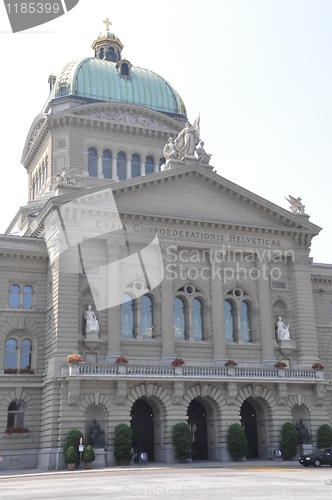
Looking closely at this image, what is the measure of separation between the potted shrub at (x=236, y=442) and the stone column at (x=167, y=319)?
20.3 ft

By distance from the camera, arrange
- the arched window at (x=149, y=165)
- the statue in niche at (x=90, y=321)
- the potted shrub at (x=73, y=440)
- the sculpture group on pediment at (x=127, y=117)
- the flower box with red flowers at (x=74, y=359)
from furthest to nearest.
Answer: the arched window at (x=149, y=165) < the sculpture group on pediment at (x=127, y=117) < the statue in niche at (x=90, y=321) < the flower box with red flowers at (x=74, y=359) < the potted shrub at (x=73, y=440)

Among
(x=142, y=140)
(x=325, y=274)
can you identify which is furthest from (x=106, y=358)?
(x=142, y=140)

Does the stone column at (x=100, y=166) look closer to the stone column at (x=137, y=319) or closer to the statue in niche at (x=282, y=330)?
the stone column at (x=137, y=319)

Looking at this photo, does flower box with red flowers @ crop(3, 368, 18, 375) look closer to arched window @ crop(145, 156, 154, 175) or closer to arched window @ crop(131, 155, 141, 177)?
arched window @ crop(131, 155, 141, 177)

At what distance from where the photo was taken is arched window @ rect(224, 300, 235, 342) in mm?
48250

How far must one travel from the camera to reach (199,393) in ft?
144

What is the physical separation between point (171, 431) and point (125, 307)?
898 centimetres

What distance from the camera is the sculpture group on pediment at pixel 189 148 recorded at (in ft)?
164

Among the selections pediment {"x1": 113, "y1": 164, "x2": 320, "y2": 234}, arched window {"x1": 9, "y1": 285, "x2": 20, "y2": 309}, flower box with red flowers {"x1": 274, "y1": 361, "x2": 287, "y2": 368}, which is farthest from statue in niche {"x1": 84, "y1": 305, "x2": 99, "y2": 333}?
flower box with red flowers {"x1": 274, "y1": 361, "x2": 287, "y2": 368}

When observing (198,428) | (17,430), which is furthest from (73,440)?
(198,428)

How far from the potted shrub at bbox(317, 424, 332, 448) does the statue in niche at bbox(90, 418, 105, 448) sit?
1541 cm

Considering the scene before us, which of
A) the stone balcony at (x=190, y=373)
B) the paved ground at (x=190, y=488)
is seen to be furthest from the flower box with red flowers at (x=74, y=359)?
the paved ground at (x=190, y=488)

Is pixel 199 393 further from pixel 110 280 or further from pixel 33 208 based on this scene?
pixel 33 208

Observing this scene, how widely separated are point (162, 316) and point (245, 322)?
722cm
